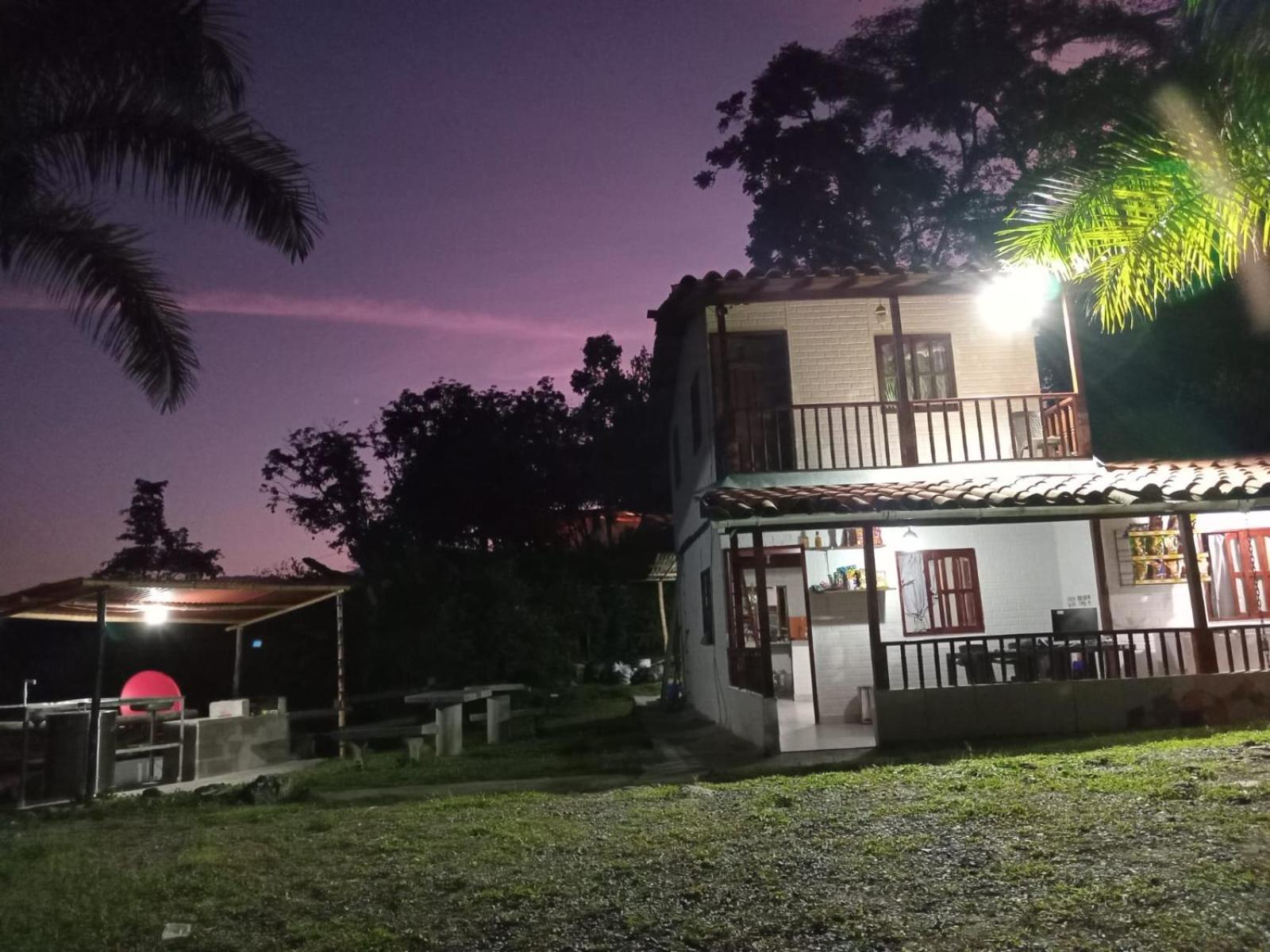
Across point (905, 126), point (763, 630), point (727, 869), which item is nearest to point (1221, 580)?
point (763, 630)

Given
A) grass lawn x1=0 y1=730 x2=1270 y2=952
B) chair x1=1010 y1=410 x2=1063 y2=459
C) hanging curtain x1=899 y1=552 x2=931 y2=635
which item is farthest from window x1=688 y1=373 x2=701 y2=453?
grass lawn x1=0 y1=730 x2=1270 y2=952

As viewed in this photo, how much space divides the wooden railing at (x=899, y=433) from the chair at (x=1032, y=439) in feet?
0.04

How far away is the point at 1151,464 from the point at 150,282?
12.4m

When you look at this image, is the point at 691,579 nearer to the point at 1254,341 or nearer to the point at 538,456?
the point at 1254,341

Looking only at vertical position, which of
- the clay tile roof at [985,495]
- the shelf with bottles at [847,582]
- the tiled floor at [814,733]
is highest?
the clay tile roof at [985,495]

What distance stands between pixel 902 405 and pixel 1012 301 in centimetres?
245

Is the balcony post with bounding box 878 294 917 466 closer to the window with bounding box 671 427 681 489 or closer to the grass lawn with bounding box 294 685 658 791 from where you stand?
the grass lawn with bounding box 294 685 658 791

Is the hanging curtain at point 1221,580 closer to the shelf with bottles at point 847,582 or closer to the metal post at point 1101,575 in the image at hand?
the metal post at point 1101,575

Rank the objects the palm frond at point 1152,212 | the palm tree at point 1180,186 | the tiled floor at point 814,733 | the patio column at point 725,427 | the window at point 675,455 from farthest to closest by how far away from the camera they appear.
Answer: the window at point 675,455 → the patio column at point 725,427 → the tiled floor at point 814,733 → the palm frond at point 1152,212 → the palm tree at point 1180,186

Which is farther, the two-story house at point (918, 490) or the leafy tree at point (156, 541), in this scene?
the leafy tree at point (156, 541)

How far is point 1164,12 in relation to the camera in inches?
1048

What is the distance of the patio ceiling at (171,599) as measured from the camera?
10.2 metres

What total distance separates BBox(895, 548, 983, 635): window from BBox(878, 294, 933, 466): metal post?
154 cm

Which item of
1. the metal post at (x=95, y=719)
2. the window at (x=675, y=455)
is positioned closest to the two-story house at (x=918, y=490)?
the window at (x=675, y=455)
